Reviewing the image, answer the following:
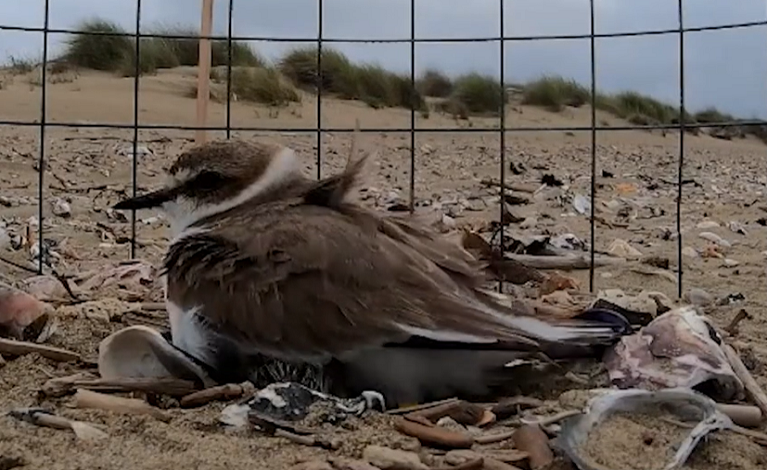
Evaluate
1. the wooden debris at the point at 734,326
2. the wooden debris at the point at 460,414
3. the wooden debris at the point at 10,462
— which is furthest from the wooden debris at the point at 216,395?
the wooden debris at the point at 734,326

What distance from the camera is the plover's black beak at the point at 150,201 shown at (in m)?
3.09

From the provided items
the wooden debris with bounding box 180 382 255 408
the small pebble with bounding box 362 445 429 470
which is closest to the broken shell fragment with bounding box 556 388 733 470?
the small pebble with bounding box 362 445 429 470

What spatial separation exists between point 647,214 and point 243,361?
20.0 ft

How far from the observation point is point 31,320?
121 inches

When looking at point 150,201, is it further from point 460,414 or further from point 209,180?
point 460,414

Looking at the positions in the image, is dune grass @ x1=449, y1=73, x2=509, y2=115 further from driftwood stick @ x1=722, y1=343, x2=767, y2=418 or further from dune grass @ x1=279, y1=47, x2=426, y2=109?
driftwood stick @ x1=722, y1=343, x2=767, y2=418

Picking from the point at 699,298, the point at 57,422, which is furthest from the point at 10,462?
the point at 699,298

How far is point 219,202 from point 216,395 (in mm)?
753

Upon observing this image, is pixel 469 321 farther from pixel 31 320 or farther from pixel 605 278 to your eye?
pixel 605 278

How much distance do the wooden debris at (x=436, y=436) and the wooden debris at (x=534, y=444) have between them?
9 centimetres

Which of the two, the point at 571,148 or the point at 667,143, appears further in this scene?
the point at 667,143

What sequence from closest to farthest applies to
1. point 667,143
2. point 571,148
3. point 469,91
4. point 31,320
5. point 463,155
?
point 31,320 < point 463,155 < point 571,148 < point 667,143 < point 469,91

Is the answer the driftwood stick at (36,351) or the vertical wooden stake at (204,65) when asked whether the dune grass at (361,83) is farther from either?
the driftwood stick at (36,351)

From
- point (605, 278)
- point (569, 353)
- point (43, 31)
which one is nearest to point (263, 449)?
point (569, 353)
